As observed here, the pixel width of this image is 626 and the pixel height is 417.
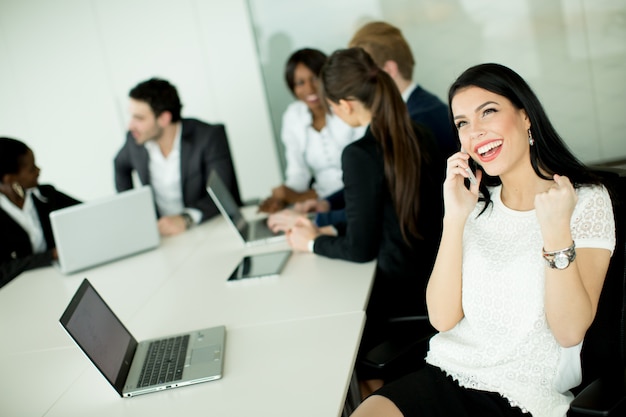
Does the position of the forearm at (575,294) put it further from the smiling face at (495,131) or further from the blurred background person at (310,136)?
the blurred background person at (310,136)

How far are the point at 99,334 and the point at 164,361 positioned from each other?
202 millimetres

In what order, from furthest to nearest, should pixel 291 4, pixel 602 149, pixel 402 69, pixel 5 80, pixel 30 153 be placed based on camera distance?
1. pixel 5 80
2. pixel 291 4
3. pixel 602 149
4. pixel 30 153
5. pixel 402 69

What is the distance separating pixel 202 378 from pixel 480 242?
827mm

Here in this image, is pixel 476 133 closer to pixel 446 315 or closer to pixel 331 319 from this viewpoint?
pixel 446 315

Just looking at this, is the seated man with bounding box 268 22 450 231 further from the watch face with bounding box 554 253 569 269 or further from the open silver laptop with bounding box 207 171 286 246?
the watch face with bounding box 554 253 569 269

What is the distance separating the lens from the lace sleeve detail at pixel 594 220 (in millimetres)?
1587

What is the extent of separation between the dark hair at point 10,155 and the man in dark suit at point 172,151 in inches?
23.5

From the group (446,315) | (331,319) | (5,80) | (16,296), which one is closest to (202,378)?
(331,319)

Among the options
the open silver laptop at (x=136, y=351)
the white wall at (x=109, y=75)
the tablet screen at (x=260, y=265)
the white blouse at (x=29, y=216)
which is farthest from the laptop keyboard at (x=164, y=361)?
the white wall at (x=109, y=75)

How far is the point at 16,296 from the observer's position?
2955mm

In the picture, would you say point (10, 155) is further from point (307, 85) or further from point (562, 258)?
point (562, 258)

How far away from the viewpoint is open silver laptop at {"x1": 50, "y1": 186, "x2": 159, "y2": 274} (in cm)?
291

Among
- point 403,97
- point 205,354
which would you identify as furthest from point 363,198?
point 403,97

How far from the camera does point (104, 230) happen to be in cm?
303
